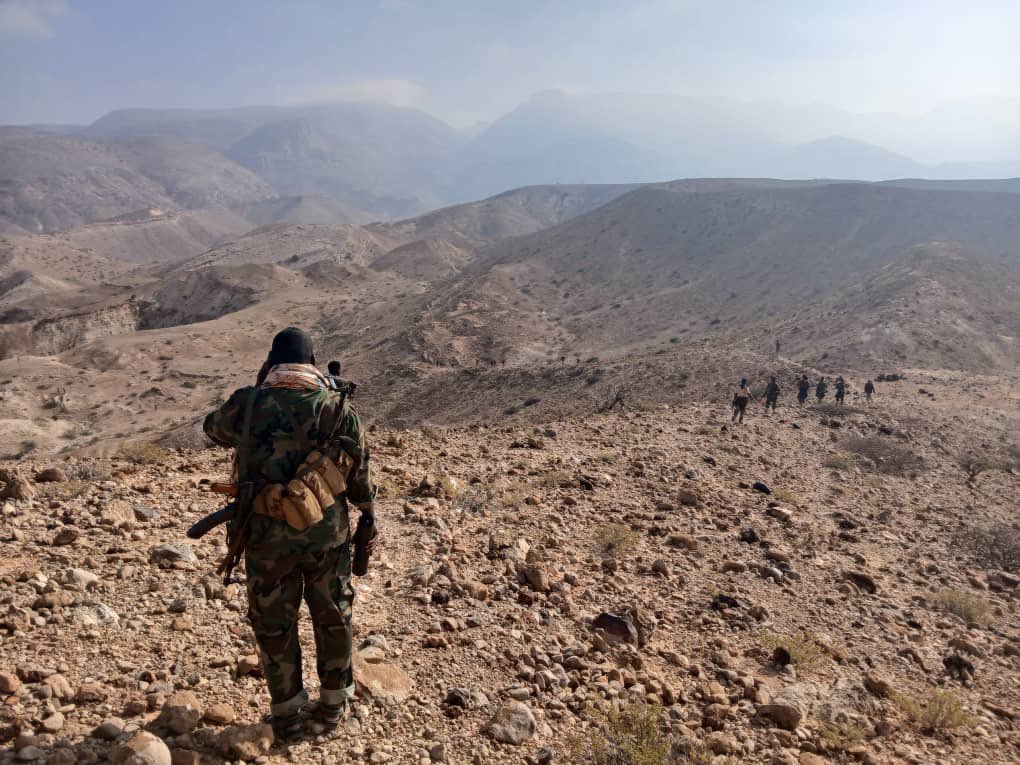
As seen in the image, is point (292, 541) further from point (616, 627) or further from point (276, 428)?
point (616, 627)

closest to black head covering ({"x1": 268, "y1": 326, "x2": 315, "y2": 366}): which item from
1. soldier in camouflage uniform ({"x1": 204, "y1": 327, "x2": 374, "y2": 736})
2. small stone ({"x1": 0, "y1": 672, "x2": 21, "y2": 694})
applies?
soldier in camouflage uniform ({"x1": 204, "y1": 327, "x2": 374, "y2": 736})

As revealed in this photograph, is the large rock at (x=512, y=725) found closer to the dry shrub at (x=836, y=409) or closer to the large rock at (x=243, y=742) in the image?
the large rock at (x=243, y=742)

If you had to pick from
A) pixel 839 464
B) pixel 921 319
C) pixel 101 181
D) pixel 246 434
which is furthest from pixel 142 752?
pixel 101 181

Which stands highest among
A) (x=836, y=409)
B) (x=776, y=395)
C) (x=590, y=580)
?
(x=590, y=580)

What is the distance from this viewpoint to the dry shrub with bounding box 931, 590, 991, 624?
19.4ft

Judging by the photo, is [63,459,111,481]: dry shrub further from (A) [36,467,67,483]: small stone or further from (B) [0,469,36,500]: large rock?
(B) [0,469,36,500]: large rock

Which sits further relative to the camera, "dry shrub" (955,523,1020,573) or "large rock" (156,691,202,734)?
"dry shrub" (955,523,1020,573)

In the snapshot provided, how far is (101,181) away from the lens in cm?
13662

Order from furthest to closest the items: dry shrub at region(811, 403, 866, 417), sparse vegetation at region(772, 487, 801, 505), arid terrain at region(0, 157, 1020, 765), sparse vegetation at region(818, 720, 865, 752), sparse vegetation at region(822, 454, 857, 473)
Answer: dry shrub at region(811, 403, 866, 417)
sparse vegetation at region(822, 454, 857, 473)
sparse vegetation at region(772, 487, 801, 505)
sparse vegetation at region(818, 720, 865, 752)
arid terrain at region(0, 157, 1020, 765)

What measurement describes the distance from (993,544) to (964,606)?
8.23ft

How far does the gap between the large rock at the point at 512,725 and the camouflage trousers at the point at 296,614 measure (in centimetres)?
79

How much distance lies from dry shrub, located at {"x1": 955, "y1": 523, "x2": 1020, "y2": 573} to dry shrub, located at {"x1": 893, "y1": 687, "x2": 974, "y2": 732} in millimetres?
4202

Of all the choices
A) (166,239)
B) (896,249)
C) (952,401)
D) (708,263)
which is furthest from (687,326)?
(166,239)

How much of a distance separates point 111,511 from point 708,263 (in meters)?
53.0
